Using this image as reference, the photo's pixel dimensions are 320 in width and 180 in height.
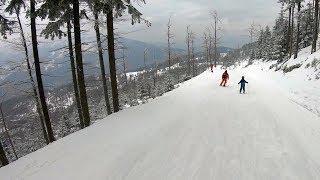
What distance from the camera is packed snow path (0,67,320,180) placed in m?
7.81

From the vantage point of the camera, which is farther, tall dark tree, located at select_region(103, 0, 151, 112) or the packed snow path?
tall dark tree, located at select_region(103, 0, 151, 112)

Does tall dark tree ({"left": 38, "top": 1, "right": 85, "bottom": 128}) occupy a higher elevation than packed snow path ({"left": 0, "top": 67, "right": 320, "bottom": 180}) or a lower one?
higher

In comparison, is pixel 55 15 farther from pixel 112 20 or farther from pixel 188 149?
pixel 188 149

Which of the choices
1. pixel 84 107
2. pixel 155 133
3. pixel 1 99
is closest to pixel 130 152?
pixel 155 133

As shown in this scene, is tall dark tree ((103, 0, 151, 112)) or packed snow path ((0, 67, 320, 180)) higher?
tall dark tree ((103, 0, 151, 112))

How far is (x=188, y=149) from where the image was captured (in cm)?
930

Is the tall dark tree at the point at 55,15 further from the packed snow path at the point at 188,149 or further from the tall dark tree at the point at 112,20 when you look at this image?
the packed snow path at the point at 188,149

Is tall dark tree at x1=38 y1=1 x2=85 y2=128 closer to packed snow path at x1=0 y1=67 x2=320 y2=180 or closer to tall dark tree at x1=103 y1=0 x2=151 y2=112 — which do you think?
tall dark tree at x1=103 y1=0 x2=151 y2=112

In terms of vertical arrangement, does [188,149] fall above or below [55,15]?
below

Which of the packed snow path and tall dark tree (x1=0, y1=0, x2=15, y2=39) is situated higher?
tall dark tree (x1=0, y1=0, x2=15, y2=39)

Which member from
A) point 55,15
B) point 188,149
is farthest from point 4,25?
point 188,149

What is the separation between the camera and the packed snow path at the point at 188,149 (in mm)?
7809

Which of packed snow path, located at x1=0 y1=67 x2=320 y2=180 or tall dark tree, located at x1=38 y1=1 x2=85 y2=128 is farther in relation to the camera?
tall dark tree, located at x1=38 y1=1 x2=85 y2=128

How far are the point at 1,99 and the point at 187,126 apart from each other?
23.5 meters
